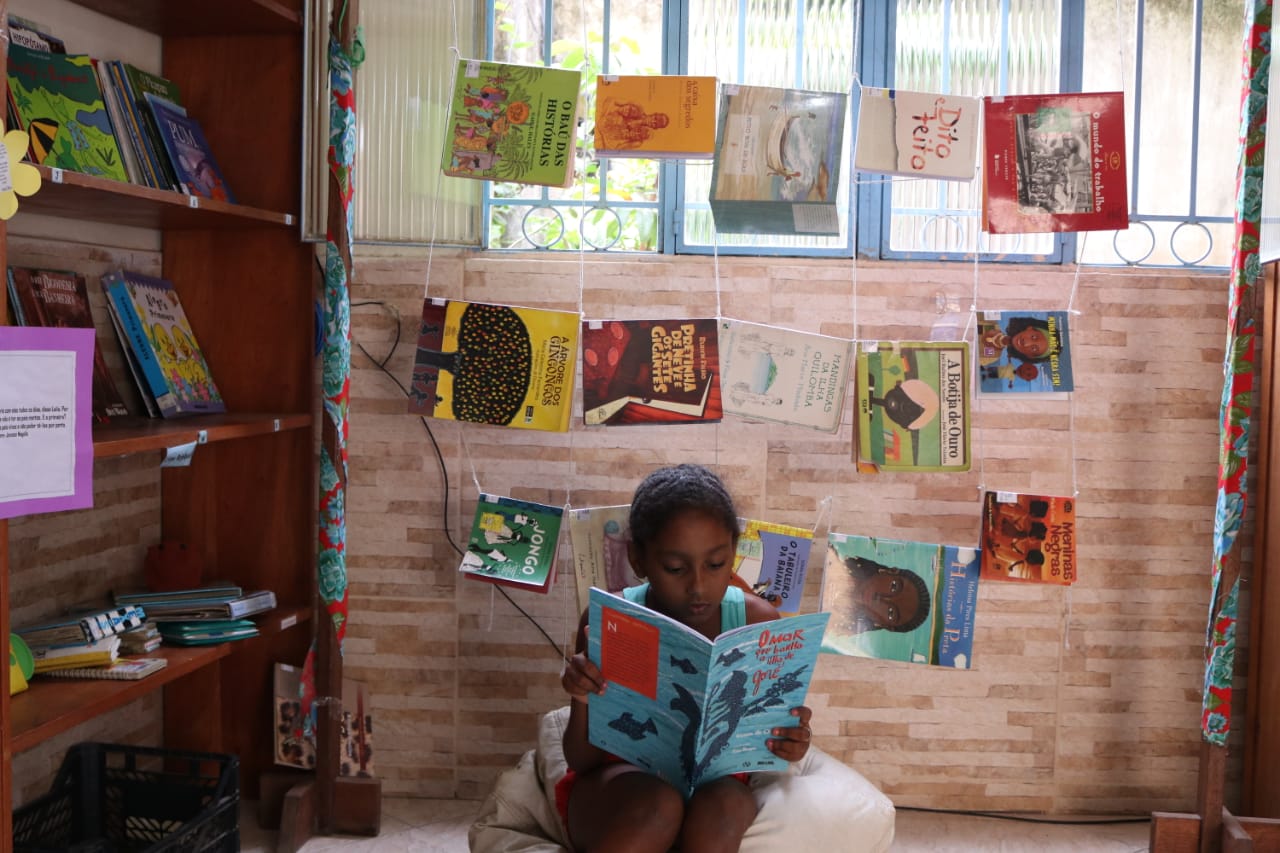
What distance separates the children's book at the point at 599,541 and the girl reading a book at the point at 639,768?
0.45 meters

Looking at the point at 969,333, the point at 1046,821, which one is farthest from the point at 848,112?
the point at 1046,821

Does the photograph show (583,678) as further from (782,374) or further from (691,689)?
(782,374)

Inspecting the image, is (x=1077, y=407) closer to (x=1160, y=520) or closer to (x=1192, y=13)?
(x=1160, y=520)

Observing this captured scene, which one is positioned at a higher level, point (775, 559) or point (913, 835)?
point (775, 559)

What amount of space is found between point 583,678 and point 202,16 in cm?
159

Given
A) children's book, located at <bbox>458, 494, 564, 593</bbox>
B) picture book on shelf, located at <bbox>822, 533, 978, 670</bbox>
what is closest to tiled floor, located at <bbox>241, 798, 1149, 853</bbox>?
picture book on shelf, located at <bbox>822, 533, 978, 670</bbox>

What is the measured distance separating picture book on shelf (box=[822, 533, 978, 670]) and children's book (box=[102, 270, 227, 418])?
1436mm

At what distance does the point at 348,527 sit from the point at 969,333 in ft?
5.05

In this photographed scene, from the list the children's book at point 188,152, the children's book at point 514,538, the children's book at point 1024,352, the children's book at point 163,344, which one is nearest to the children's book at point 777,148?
the children's book at point 1024,352

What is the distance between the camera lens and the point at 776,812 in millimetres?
1838

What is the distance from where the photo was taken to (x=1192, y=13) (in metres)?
2.60

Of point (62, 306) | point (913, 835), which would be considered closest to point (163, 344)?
point (62, 306)

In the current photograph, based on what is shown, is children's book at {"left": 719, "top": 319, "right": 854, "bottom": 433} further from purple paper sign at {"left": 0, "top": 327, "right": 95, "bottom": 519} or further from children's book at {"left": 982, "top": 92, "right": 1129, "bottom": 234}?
purple paper sign at {"left": 0, "top": 327, "right": 95, "bottom": 519}

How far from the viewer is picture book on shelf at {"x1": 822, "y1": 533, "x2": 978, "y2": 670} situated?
96.3 inches
